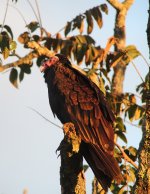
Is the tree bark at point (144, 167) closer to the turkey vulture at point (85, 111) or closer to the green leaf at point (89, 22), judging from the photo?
the turkey vulture at point (85, 111)

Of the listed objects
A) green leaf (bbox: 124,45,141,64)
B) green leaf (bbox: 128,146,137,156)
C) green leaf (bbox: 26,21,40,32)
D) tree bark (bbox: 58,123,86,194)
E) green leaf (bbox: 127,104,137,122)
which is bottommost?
tree bark (bbox: 58,123,86,194)

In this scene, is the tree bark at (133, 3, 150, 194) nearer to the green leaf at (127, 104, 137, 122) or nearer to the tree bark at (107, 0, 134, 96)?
the green leaf at (127, 104, 137, 122)

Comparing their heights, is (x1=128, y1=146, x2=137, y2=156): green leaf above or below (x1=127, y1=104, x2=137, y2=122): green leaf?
below

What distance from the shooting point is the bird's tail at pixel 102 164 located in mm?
4164

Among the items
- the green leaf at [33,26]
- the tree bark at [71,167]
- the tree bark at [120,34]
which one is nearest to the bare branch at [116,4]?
the tree bark at [120,34]

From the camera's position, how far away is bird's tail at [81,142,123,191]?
13.7ft

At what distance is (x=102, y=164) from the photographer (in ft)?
14.2

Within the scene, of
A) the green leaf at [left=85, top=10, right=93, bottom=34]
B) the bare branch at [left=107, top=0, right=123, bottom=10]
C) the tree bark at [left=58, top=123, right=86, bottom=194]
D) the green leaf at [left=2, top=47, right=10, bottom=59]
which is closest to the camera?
the tree bark at [left=58, top=123, right=86, bottom=194]

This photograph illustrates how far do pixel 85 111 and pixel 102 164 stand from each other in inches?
32.0

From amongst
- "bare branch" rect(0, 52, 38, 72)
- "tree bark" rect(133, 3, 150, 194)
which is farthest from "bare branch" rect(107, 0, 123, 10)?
"tree bark" rect(133, 3, 150, 194)

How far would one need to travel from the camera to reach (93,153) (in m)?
4.51

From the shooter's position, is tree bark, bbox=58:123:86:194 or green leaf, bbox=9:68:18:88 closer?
tree bark, bbox=58:123:86:194

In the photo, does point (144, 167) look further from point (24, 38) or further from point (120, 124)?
point (24, 38)

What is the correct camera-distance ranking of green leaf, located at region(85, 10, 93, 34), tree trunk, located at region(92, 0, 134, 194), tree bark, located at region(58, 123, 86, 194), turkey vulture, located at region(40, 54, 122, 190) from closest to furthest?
tree bark, located at region(58, 123, 86, 194) → turkey vulture, located at region(40, 54, 122, 190) → green leaf, located at region(85, 10, 93, 34) → tree trunk, located at region(92, 0, 134, 194)
